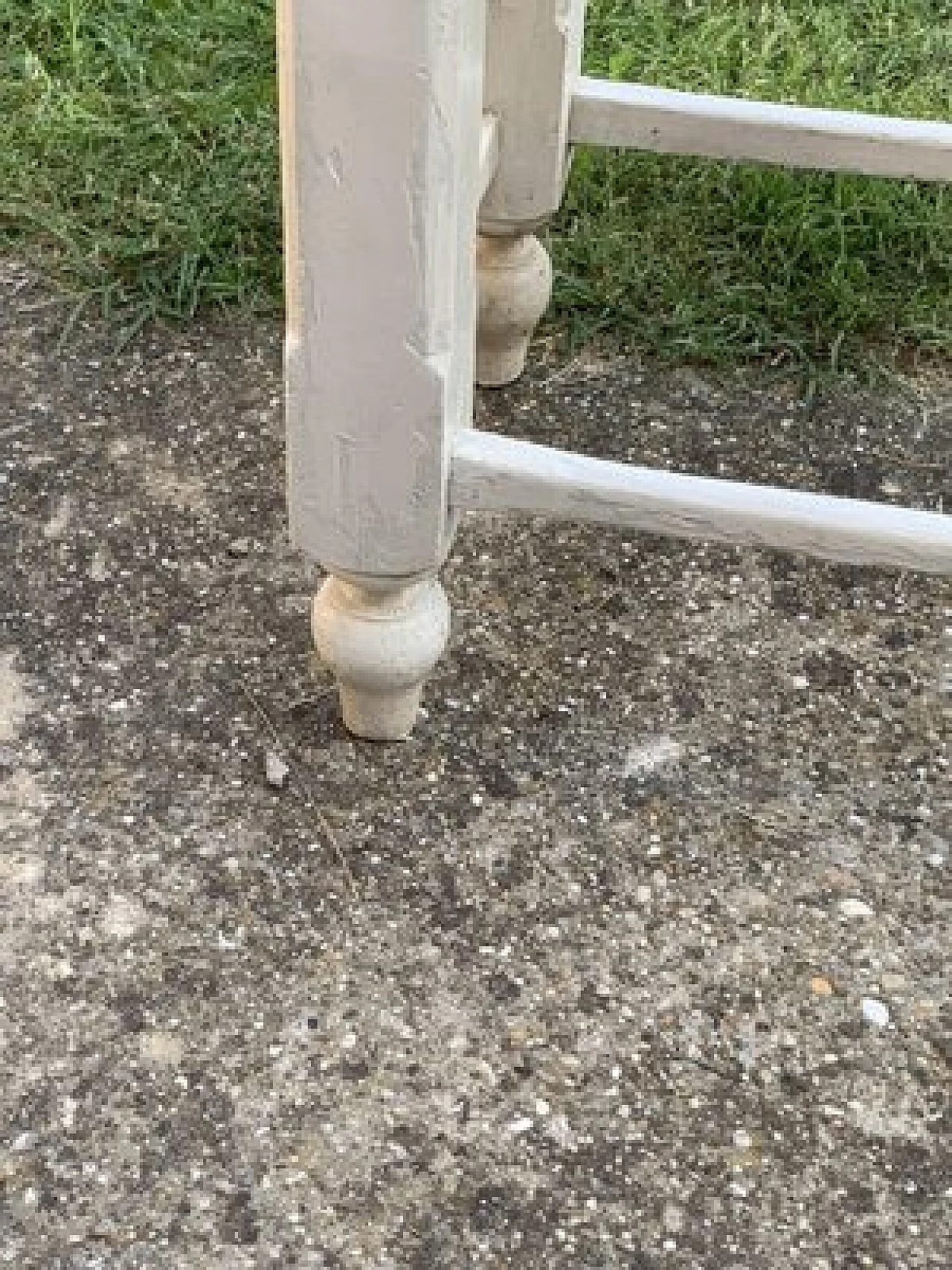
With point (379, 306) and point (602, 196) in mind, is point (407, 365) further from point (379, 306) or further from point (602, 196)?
point (602, 196)

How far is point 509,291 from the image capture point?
164 centimetres

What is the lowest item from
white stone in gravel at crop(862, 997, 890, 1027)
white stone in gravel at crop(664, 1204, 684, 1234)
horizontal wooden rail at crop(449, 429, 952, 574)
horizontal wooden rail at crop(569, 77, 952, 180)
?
white stone in gravel at crop(664, 1204, 684, 1234)

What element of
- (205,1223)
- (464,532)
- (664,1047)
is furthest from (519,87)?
(205,1223)

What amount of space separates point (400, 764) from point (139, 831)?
186 mm

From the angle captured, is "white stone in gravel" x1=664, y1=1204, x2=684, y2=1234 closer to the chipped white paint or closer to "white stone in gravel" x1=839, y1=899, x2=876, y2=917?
"white stone in gravel" x1=839, y1=899, x2=876, y2=917

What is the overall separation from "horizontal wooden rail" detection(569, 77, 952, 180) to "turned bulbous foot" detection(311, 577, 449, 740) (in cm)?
47

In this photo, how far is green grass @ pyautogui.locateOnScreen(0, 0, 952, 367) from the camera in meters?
1.82

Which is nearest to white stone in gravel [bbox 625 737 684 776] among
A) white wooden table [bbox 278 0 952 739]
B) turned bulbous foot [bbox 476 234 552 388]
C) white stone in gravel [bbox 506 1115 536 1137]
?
white wooden table [bbox 278 0 952 739]

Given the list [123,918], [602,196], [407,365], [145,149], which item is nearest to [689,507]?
[407,365]

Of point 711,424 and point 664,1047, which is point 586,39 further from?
point 664,1047

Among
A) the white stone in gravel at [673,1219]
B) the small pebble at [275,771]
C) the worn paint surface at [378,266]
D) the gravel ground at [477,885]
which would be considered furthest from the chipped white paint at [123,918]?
the white stone in gravel at [673,1219]

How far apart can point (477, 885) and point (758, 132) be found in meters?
0.66

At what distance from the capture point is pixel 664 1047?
1.22m

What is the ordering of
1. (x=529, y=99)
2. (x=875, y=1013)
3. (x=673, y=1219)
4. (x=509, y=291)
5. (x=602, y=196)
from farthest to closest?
(x=602, y=196)
(x=509, y=291)
(x=529, y=99)
(x=875, y=1013)
(x=673, y=1219)
